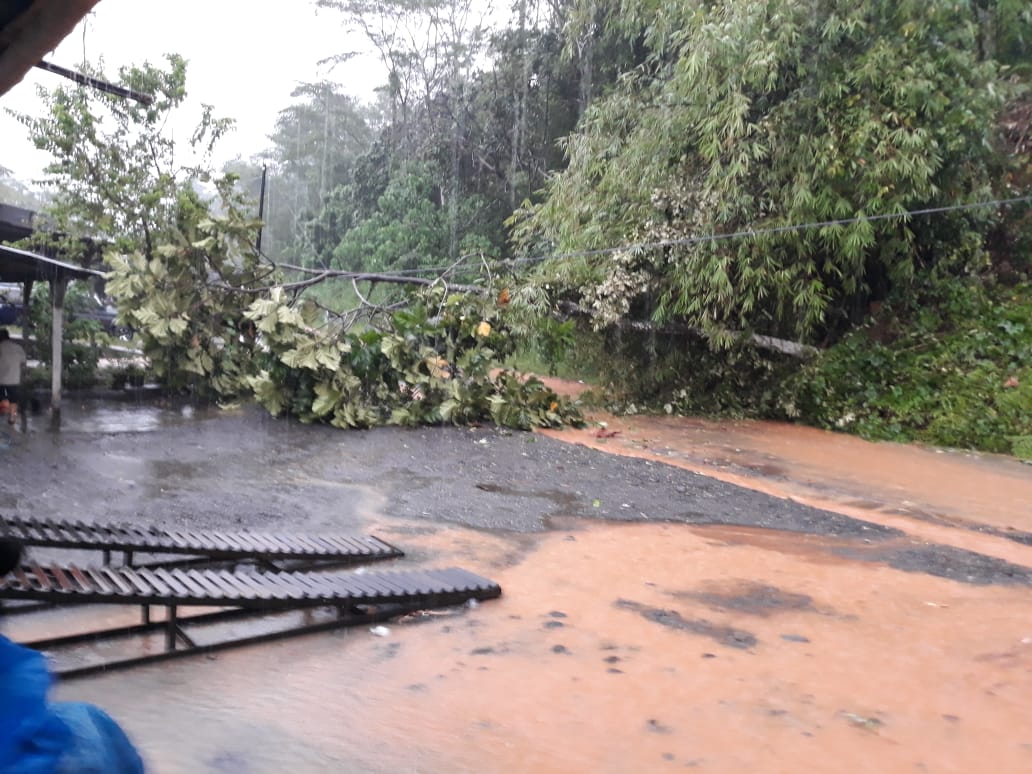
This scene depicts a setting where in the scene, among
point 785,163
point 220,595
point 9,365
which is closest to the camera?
point 220,595

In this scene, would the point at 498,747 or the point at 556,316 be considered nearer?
the point at 498,747

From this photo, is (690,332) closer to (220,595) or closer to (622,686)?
(622,686)

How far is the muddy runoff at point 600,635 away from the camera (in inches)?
147

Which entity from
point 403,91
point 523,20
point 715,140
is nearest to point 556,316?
point 715,140

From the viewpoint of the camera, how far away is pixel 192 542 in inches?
223

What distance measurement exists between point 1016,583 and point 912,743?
3.08 meters

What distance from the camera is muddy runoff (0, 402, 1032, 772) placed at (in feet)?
12.3

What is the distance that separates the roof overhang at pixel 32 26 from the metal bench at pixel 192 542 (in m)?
2.70

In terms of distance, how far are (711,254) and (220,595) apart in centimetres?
999

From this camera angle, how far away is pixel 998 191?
14.8 metres

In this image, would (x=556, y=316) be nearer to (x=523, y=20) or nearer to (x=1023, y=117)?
(x=1023, y=117)

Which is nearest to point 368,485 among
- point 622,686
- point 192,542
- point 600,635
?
point 192,542

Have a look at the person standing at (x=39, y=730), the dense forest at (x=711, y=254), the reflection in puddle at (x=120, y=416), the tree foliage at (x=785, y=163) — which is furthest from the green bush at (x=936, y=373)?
the person standing at (x=39, y=730)

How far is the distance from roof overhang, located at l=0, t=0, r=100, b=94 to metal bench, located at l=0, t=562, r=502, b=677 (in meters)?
2.12
